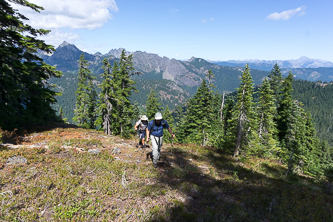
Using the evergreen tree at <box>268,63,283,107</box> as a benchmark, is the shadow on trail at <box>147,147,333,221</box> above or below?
below

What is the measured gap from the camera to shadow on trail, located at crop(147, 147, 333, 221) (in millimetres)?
5562

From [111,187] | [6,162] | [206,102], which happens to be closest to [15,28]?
[6,162]

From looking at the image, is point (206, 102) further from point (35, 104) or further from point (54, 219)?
point (54, 219)

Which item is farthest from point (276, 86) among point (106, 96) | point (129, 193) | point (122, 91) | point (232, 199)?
point (129, 193)

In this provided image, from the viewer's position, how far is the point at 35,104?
1374cm

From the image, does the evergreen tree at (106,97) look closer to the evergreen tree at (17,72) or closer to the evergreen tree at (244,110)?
the evergreen tree at (17,72)

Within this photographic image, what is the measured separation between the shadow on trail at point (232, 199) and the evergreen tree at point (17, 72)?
34.7 feet

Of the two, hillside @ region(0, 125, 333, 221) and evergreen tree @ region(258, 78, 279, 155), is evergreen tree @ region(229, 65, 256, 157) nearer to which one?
evergreen tree @ region(258, 78, 279, 155)

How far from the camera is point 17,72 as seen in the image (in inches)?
486

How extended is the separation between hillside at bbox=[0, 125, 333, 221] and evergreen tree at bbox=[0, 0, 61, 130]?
15.6ft

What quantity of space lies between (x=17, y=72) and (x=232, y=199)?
1553 centimetres

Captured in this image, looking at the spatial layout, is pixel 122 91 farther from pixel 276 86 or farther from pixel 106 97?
pixel 276 86

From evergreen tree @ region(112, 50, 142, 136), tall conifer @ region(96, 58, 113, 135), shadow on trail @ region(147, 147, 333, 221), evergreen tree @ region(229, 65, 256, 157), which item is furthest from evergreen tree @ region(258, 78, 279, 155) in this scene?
tall conifer @ region(96, 58, 113, 135)

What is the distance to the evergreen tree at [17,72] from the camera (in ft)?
36.5
